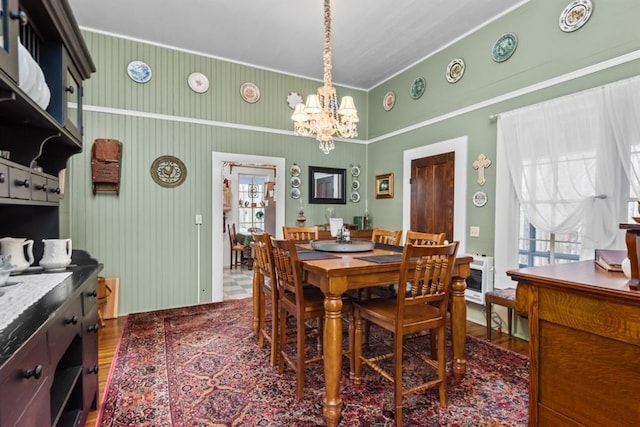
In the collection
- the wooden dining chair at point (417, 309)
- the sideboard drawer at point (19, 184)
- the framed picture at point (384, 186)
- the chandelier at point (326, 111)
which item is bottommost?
the wooden dining chair at point (417, 309)

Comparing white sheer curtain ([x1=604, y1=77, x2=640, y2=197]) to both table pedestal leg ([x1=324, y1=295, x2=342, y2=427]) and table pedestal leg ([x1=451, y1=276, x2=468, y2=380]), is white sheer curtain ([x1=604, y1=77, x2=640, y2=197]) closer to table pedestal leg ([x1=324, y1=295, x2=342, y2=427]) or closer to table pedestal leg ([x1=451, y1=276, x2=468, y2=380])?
table pedestal leg ([x1=451, y1=276, x2=468, y2=380])

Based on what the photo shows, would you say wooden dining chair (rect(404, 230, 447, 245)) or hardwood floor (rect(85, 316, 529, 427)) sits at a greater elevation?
wooden dining chair (rect(404, 230, 447, 245))

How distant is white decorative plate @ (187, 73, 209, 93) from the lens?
398cm

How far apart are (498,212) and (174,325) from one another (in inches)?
140

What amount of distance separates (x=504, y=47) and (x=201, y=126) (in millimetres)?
3547

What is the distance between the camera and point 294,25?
3.39m

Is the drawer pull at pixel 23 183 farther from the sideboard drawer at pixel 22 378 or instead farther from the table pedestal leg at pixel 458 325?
the table pedestal leg at pixel 458 325

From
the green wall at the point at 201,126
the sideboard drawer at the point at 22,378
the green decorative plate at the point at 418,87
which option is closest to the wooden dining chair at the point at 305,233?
the green wall at the point at 201,126

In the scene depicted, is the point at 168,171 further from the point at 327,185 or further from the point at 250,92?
the point at 327,185

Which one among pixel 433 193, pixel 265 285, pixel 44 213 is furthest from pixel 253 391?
pixel 433 193

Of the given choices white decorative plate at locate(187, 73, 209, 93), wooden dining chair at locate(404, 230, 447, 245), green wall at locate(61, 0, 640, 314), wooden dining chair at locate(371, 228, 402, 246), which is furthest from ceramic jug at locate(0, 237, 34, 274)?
white decorative plate at locate(187, 73, 209, 93)

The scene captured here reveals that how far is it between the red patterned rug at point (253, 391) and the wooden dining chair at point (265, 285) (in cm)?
16

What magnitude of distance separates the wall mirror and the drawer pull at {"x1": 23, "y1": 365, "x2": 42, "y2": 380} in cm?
393

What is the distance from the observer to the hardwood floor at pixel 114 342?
237cm
